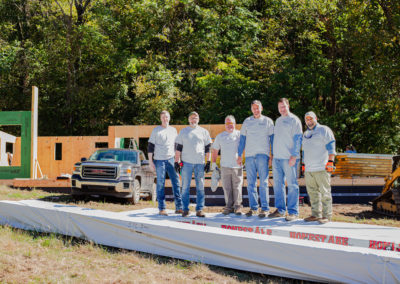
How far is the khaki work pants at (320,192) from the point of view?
20.1 feet

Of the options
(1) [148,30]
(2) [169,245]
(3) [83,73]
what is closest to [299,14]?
(1) [148,30]

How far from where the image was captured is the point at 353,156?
57.4 feet

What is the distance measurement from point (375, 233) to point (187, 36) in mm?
20826

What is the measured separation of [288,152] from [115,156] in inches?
255

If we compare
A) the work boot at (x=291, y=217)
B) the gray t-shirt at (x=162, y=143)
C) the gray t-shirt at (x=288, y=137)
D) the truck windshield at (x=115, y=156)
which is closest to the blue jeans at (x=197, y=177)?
the gray t-shirt at (x=162, y=143)

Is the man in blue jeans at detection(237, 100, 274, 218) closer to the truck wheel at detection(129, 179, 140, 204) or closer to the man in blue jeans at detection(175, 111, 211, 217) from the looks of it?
the man in blue jeans at detection(175, 111, 211, 217)

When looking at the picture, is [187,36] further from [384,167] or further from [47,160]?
[384,167]

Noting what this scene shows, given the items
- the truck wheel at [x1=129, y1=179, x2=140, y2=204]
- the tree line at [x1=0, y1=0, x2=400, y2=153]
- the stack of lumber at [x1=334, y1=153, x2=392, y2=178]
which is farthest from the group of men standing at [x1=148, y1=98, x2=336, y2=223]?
the tree line at [x1=0, y1=0, x2=400, y2=153]

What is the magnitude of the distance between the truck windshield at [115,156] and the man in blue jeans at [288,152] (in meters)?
5.82

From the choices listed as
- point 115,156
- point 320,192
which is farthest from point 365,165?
point 320,192

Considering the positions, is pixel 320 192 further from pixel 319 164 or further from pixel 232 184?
pixel 232 184

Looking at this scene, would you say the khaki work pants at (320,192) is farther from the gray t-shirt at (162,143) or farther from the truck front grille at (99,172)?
the truck front grille at (99,172)

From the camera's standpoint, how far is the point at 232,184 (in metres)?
6.82

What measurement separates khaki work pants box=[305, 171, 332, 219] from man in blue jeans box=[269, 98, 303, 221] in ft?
0.85
